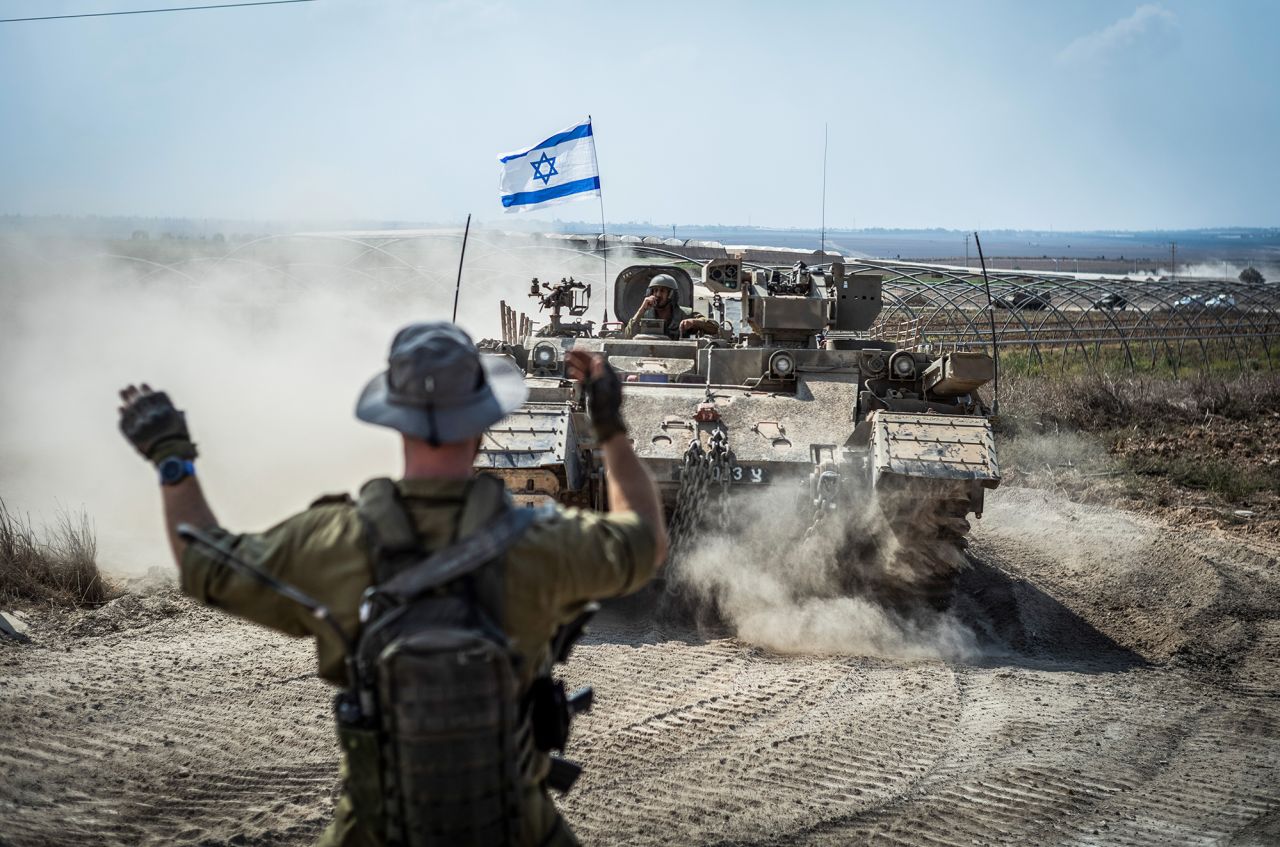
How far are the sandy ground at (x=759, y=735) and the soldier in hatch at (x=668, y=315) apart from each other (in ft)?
12.8

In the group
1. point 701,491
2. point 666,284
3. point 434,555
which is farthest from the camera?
point 666,284

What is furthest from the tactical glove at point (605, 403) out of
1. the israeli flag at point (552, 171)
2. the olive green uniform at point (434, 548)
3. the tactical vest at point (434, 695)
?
the israeli flag at point (552, 171)

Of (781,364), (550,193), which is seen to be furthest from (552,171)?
(781,364)

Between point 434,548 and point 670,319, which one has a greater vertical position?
point 434,548

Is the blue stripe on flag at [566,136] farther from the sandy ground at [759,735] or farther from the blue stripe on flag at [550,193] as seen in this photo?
the sandy ground at [759,735]

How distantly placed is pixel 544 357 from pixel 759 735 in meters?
5.00

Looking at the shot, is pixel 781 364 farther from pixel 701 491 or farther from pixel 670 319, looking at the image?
pixel 670 319

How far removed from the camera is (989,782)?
5.88 m

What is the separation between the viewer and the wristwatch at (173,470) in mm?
2783

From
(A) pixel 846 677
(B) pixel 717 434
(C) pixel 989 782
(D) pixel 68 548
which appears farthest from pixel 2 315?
(C) pixel 989 782

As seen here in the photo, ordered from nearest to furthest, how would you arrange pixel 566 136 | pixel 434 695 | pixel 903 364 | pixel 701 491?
pixel 434 695 → pixel 701 491 → pixel 903 364 → pixel 566 136

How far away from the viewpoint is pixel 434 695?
2473 mm

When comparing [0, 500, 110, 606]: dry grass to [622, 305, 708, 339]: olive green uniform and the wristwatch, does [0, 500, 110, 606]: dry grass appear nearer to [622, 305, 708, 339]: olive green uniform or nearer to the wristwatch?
[622, 305, 708, 339]: olive green uniform

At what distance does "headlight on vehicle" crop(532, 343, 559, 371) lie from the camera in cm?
1073
